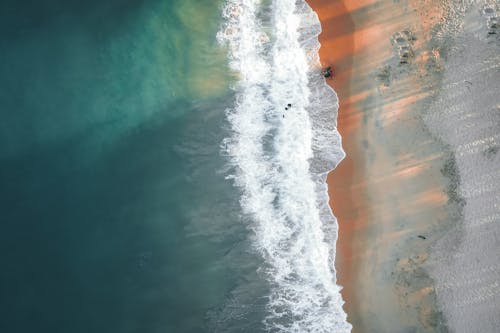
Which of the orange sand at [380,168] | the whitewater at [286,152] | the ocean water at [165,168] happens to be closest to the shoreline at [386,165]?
the orange sand at [380,168]

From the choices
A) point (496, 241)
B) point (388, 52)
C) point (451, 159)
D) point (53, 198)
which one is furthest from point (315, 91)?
point (53, 198)

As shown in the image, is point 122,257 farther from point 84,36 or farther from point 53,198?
point 84,36

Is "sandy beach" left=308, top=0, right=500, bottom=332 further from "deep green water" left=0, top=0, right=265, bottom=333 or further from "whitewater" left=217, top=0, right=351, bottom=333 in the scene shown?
"deep green water" left=0, top=0, right=265, bottom=333

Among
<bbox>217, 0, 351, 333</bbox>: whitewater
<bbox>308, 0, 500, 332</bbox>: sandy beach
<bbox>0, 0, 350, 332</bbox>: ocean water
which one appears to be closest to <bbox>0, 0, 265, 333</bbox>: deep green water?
<bbox>0, 0, 350, 332</bbox>: ocean water

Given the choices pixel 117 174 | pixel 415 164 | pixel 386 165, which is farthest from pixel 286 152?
pixel 117 174

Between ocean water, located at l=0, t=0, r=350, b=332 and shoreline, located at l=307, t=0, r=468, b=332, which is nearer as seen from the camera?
shoreline, located at l=307, t=0, r=468, b=332
